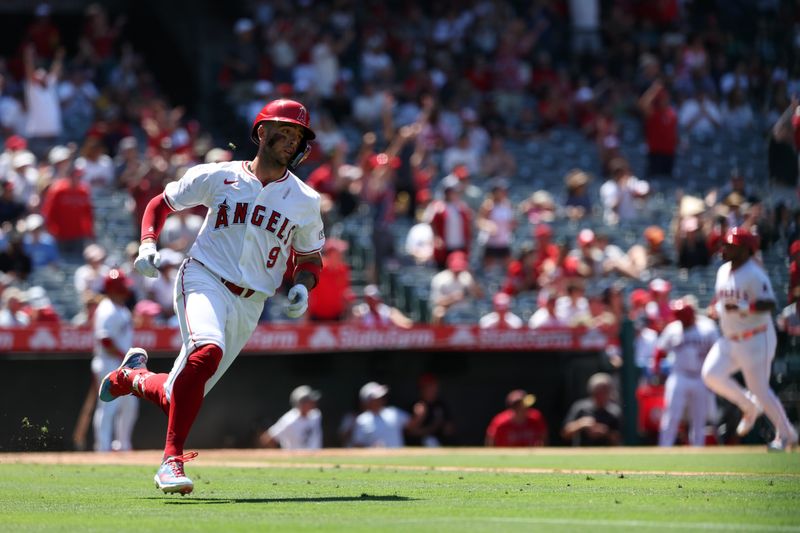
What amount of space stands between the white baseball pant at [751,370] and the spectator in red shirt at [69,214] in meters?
7.31

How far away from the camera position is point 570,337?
1555 centimetres

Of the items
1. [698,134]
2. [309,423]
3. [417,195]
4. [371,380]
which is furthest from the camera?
[698,134]

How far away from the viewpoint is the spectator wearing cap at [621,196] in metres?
20.2

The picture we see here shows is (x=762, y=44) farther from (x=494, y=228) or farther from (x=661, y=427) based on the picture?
(x=661, y=427)

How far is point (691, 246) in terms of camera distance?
18625mm

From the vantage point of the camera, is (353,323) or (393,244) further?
(393,244)

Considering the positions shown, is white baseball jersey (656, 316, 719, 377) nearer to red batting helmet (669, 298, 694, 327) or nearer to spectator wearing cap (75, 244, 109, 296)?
red batting helmet (669, 298, 694, 327)

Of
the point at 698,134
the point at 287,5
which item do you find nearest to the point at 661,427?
the point at 698,134

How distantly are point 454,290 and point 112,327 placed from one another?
15.8 feet

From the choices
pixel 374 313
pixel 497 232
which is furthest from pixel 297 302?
pixel 497 232

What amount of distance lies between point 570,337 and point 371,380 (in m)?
2.14

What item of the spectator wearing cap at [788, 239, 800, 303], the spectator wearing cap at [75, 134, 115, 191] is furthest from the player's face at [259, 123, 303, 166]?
the spectator wearing cap at [75, 134, 115, 191]

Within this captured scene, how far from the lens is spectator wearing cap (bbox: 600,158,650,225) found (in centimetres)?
2022

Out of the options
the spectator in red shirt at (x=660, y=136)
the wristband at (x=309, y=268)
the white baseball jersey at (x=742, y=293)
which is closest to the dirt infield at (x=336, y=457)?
the white baseball jersey at (x=742, y=293)
